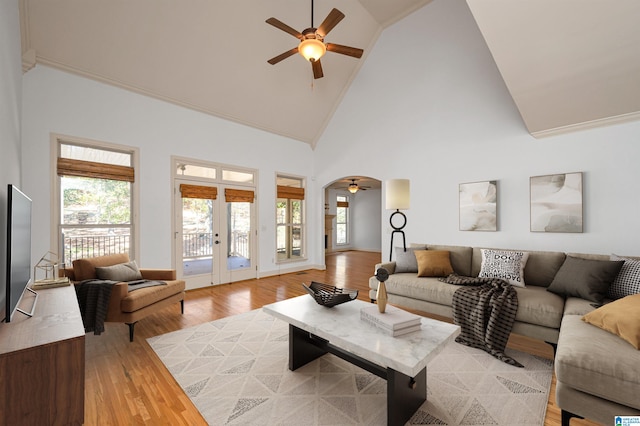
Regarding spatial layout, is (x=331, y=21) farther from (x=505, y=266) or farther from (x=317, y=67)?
(x=505, y=266)

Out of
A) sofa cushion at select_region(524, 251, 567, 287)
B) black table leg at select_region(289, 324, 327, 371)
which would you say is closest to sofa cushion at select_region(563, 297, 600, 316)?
sofa cushion at select_region(524, 251, 567, 287)

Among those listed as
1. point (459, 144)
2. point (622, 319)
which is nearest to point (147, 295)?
point (622, 319)

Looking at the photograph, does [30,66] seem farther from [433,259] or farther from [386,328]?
[433,259]

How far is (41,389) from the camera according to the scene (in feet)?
4.50

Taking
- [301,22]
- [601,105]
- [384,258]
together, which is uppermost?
[301,22]

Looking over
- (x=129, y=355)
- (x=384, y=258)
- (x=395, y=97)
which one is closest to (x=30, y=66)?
(x=129, y=355)

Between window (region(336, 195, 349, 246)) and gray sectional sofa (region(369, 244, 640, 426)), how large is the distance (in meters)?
7.14

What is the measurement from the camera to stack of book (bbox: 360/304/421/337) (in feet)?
5.93

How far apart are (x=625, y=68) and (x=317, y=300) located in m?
3.58

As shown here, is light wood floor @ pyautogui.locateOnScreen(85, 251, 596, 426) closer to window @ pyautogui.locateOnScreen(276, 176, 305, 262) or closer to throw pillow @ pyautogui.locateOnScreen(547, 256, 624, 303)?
throw pillow @ pyautogui.locateOnScreen(547, 256, 624, 303)

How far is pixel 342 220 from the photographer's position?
11453 millimetres

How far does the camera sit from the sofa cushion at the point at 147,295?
9.18 ft

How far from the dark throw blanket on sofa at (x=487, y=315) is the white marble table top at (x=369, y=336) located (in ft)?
2.96

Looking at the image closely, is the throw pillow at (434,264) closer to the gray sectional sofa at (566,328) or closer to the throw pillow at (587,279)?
the gray sectional sofa at (566,328)
